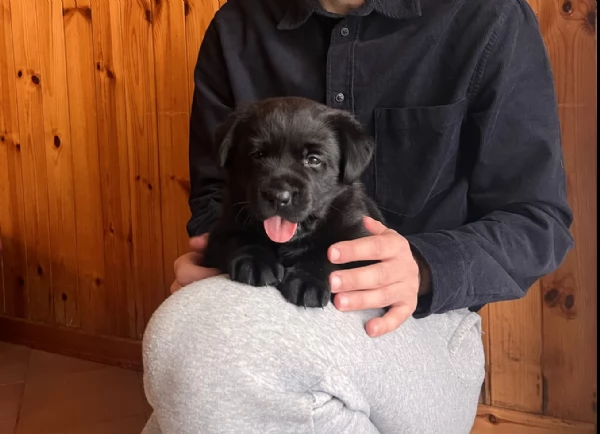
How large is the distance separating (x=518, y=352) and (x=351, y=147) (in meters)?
0.79

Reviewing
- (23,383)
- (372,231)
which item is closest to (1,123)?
(23,383)

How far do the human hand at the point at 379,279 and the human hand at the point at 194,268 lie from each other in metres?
0.28

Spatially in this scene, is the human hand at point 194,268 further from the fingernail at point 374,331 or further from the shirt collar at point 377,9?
the shirt collar at point 377,9

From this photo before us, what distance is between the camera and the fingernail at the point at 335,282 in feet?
3.14

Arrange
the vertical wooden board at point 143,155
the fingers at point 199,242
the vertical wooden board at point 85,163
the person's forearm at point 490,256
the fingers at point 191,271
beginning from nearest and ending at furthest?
the person's forearm at point 490,256 → the fingers at point 191,271 → the fingers at point 199,242 → the vertical wooden board at point 143,155 → the vertical wooden board at point 85,163

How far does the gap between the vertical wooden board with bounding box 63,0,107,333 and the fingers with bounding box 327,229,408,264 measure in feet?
4.63

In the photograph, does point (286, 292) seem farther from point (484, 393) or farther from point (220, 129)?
point (484, 393)

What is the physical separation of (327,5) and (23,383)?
1668mm

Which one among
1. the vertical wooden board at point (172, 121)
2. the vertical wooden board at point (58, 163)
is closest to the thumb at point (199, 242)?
the vertical wooden board at point (172, 121)

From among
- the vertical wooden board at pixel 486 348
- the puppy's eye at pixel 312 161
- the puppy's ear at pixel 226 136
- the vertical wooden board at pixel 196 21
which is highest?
the vertical wooden board at pixel 196 21

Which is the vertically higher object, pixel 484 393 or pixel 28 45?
pixel 28 45

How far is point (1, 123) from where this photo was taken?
238 centimetres

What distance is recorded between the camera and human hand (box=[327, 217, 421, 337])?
96 cm

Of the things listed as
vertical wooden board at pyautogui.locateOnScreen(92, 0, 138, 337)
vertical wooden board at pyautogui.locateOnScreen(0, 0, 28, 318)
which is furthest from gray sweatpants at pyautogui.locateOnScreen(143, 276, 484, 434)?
vertical wooden board at pyautogui.locateOnScreen(0, 0, 28, 318)
